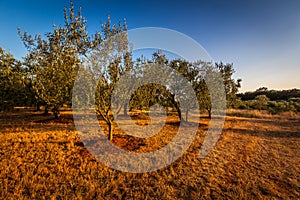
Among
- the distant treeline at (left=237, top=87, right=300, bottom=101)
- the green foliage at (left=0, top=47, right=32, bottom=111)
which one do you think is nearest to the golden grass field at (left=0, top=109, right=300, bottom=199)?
the green foliage at (left=0, top=47, right=32, bottom=111)

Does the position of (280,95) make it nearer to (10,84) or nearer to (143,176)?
(143,176)

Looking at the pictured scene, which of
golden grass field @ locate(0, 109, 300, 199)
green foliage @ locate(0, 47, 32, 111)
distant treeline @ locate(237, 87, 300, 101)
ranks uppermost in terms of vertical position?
distant treeline @ locate(237, 87, 300, 101)

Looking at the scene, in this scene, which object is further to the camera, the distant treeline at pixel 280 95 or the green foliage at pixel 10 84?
the distant treeline at pixel 280 95

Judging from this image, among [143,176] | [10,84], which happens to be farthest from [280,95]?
[10,84]

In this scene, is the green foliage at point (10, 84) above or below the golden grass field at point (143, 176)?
above

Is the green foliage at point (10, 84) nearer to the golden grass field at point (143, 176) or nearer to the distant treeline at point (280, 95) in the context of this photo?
the golden grass field at point (143, 176)

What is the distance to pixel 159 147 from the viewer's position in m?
10.8

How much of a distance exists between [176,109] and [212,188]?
14.2m

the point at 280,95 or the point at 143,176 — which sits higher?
the point at 280,95

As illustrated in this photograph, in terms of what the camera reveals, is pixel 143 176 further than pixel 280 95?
No

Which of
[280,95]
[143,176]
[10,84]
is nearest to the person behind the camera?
[143,176]

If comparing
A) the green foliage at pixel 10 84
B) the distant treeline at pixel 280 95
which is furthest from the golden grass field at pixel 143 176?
the distant treeline at pixel 280 95

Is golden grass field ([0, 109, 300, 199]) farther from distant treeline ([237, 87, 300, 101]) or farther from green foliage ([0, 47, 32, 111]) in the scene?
distant treeline ([237, 87, 300, 101])

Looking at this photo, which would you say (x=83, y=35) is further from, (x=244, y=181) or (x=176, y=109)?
(x=176, y=109)
